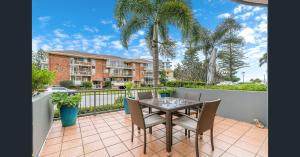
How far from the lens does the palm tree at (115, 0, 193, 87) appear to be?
512 cm

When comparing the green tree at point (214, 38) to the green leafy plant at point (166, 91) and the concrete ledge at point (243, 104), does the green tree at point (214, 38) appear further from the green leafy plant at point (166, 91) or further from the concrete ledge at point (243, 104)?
the concrete ledge at point (243, 104)

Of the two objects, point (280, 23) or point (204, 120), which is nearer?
point (280, 23)

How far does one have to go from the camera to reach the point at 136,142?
8.82 ft

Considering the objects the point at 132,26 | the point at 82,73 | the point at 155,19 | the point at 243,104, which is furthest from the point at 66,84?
the point at 243,104

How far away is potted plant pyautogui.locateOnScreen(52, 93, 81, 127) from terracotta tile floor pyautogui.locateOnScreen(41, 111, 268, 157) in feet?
0.65

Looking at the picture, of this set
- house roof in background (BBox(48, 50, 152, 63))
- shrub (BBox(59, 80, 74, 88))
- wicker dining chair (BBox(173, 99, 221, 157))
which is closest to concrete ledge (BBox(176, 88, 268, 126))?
wicker dining chair (BBox(173, 99, 221, 157))

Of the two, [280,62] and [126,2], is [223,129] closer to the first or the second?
[280,62]

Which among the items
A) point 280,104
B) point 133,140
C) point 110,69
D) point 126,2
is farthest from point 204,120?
point 110,69

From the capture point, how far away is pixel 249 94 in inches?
151

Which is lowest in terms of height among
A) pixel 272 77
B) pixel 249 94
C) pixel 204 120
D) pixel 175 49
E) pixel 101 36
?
pixel 204 120

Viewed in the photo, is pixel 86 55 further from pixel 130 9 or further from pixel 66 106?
pixel 66 106

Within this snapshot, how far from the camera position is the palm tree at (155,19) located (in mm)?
5125

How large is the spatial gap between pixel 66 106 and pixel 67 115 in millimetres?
260

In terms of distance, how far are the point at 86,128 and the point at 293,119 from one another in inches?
151
